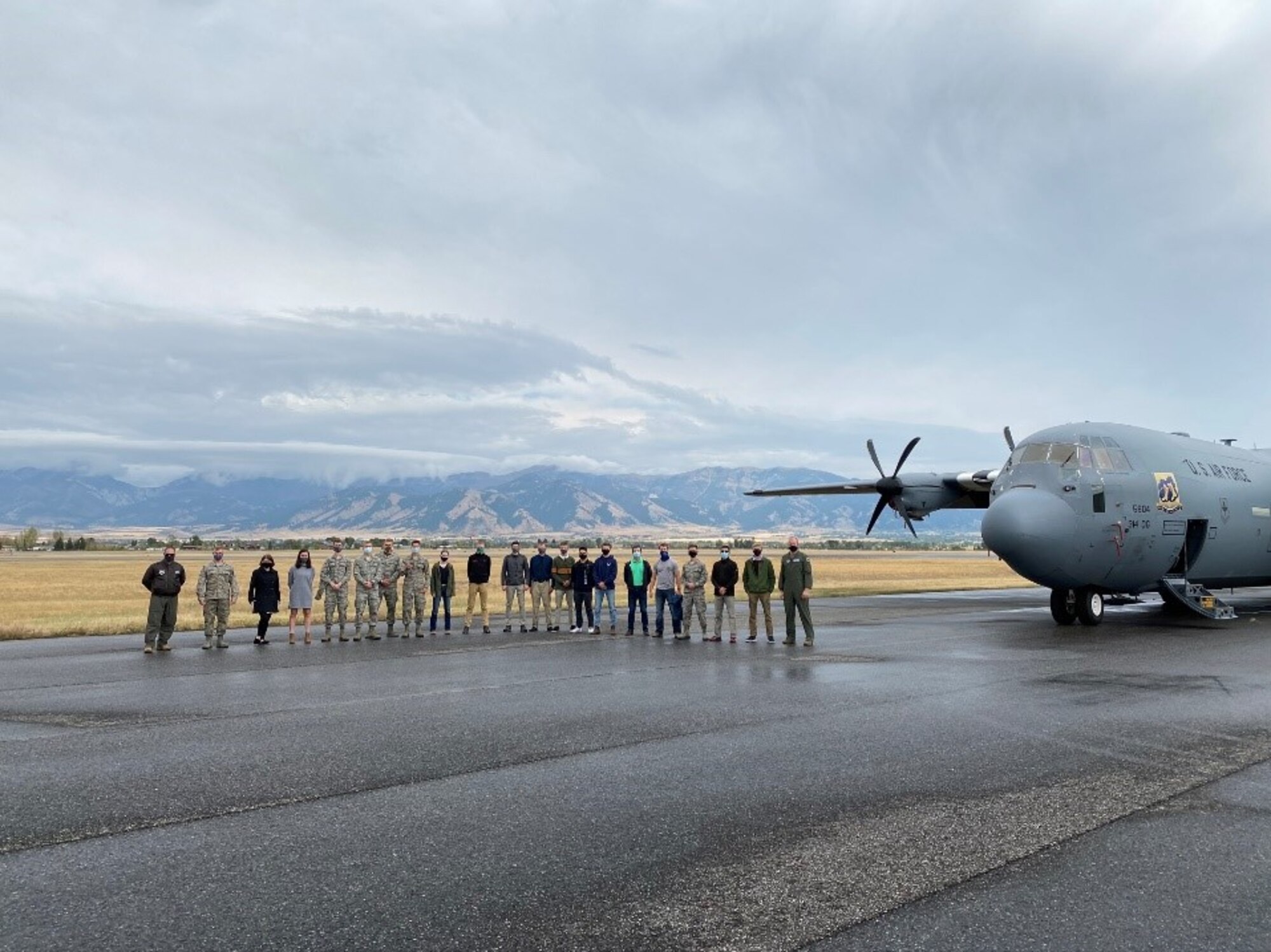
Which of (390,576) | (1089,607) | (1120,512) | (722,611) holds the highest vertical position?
(1120,512)

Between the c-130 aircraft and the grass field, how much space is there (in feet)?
46.7

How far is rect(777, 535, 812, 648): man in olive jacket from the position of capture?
1789cm

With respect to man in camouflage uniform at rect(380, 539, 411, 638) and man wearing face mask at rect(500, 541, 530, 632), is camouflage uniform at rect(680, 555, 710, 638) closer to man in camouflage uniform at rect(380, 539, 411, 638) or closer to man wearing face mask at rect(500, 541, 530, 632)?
man wearing face mask at rect(500, 541, 530, 632)

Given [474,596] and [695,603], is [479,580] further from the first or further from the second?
[695,603]

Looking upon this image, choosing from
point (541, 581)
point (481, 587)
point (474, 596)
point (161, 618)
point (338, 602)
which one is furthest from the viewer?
point (541, 581)

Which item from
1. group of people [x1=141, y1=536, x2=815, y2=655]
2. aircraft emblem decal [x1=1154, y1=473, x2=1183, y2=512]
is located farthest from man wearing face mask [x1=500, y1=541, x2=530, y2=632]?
aircraft emblem decal [x1=1154, y1=473, x2=1183, y2=512]

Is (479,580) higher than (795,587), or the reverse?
(479,580)

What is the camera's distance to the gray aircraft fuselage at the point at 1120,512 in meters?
19.1

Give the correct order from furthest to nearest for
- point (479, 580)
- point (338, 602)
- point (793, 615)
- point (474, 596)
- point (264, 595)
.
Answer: point (474, 596) < point (479, 580) < point (338, 602) < point (264, 595) < point (793, 615)

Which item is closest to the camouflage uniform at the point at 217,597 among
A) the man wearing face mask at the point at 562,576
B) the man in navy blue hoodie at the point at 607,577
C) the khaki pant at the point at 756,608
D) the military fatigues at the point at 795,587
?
the man wearing face mask at the point at 562,576

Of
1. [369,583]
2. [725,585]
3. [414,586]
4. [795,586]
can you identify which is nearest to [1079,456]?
[795,586]

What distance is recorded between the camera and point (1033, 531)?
61.3 ft

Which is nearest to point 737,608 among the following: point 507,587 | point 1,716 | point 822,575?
point 507,587

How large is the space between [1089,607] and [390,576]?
1573 centimetres
